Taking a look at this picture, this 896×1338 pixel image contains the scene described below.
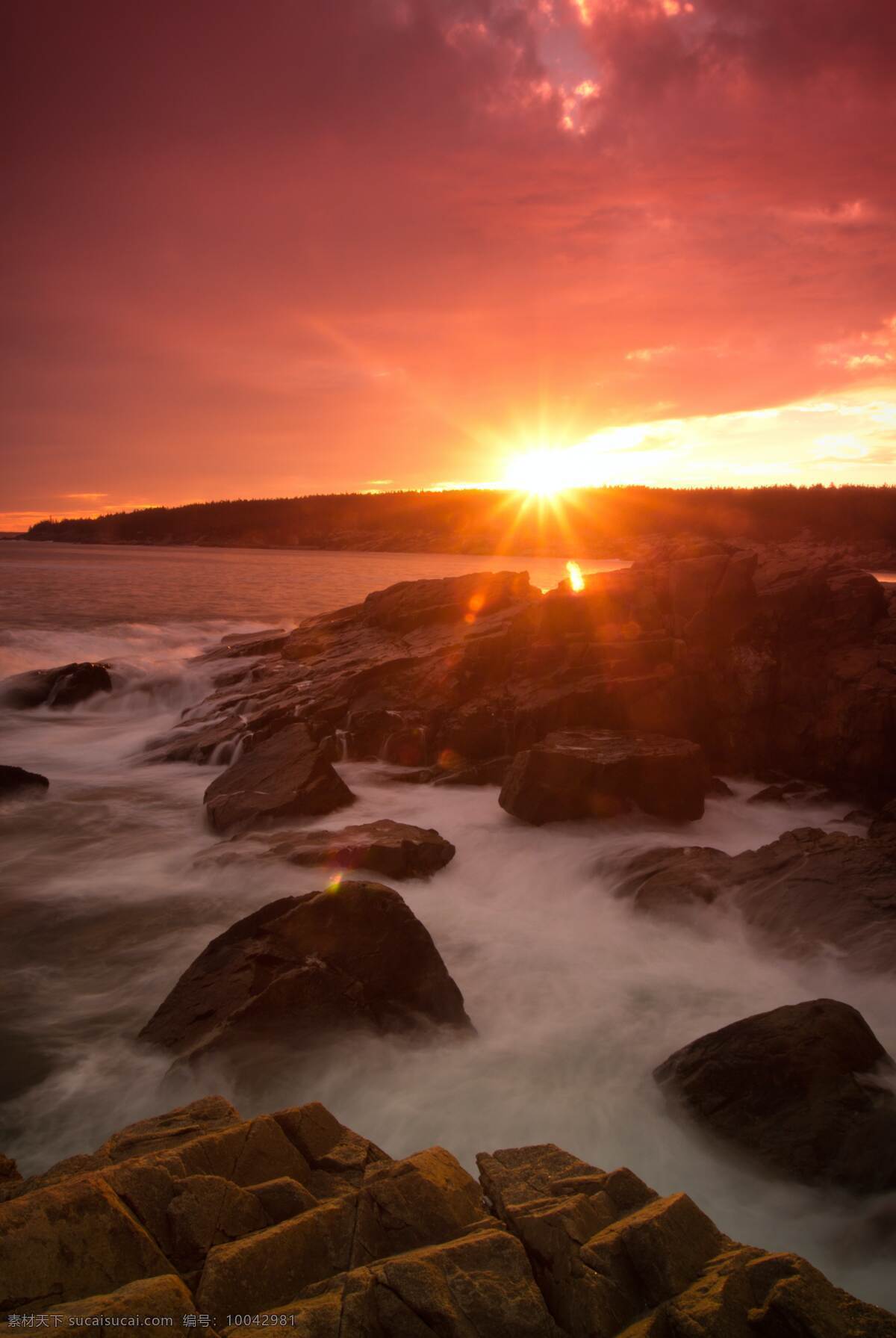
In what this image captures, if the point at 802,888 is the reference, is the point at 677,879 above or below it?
below

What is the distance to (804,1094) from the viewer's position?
17.8 ft

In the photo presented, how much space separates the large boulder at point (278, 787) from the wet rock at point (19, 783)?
346 cm

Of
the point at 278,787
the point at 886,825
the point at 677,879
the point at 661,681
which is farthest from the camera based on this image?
the point at 661,681

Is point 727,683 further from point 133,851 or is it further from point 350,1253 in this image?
point 350,1253

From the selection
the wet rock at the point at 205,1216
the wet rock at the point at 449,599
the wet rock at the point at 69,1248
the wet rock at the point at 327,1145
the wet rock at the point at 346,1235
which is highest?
the wet rock at the point at 449,599

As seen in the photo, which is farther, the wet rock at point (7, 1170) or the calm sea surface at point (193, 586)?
the calm sea surface at point (193, 586)

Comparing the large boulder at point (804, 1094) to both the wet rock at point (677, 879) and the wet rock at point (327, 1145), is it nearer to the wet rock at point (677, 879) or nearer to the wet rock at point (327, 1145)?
the wet rock at point (327, 1145)

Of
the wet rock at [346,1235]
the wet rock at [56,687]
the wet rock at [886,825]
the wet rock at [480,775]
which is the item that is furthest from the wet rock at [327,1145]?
the wet rock at [56,687]

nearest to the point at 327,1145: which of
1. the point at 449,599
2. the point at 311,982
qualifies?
the point at 311,982

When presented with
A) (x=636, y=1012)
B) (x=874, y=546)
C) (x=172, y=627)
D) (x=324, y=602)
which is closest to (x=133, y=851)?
(x=636, y=1012)

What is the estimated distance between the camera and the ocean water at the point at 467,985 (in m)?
5.74

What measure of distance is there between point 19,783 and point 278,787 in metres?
4.95

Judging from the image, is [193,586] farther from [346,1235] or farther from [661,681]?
[346,1235]

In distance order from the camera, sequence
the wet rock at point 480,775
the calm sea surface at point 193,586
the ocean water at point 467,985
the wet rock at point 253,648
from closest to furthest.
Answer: the ocean water at point 467,985 < the wet rock at point 480,775 < the wet rock at point 253,648 < the calm sea surface at point 193,586
